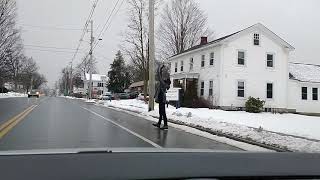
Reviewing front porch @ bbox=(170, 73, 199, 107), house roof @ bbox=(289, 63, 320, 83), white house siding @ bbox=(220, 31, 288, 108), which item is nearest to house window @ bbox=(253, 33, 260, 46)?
white house siding @ bbox=(220, 31, 288, 108)

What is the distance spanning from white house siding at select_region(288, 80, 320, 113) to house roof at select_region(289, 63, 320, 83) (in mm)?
491

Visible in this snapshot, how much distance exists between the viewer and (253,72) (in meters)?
39.6

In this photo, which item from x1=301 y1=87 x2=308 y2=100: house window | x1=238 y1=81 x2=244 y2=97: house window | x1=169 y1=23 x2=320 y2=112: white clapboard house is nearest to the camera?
x1=169 y1=23 x2=320 y2=112: white clapboard house

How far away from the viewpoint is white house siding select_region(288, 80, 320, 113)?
42.7 m

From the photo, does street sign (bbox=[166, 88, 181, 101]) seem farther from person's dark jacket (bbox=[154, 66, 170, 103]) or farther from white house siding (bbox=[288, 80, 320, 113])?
person's dark jacket (bbox=[154, 66, 170, 103])

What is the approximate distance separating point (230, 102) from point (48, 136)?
87.7 ft

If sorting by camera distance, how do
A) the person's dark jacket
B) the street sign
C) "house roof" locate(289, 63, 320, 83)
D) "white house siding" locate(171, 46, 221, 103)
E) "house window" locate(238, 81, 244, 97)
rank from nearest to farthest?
the person's dark jacket < the street sign < "white house siding" locate(171, 46, 221, 103) < "house window" locate(238, 81, 244, 97) < "house roof" locate(289, 63, 320, 83)

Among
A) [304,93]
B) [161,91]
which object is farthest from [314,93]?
[161,91]

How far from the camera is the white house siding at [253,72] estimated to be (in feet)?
127

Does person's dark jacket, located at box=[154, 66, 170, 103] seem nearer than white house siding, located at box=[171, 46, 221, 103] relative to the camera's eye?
Yes

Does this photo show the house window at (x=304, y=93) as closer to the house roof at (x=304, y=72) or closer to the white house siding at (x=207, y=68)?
the house roof at (x=304, y=72)

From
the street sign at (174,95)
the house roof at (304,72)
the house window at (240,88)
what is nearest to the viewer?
the street sign at (174,95)

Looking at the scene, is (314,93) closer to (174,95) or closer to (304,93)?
(304,93)

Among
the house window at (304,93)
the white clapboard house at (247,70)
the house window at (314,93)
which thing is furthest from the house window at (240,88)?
the house window at (314,93)
